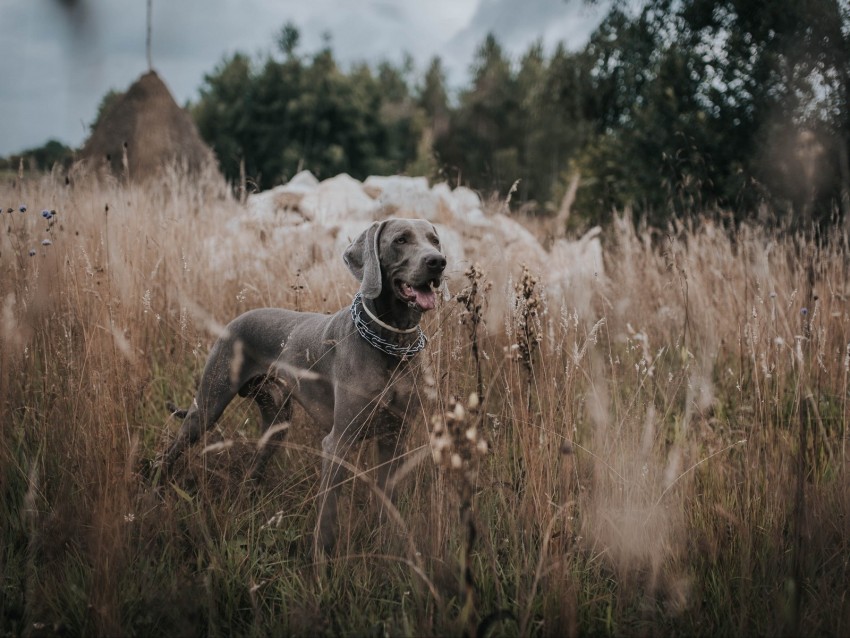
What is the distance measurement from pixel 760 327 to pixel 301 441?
8.08 ft

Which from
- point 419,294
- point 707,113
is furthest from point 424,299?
point 707,113

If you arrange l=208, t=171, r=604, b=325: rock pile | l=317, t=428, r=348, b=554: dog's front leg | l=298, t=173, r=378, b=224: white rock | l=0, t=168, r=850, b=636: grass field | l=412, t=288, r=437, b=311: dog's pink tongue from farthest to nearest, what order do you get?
l=298, t=173, r=378, b=224: white rock
l=208, t=171, r=604, b=325: rock pile
l=412, t=288, r=437, b=311: dog's pink tongue
l=317, t=428, r=348, b=554: dog's front leg
l=0, t=168, r=850, b=636: grass field

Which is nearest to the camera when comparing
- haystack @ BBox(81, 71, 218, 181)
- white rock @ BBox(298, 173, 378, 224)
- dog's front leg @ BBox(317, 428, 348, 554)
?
dog's front leg @ BBox(317, 428, 348, 554)

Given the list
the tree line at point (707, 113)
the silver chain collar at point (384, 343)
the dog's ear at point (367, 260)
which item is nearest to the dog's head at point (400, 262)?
the dog's ear at point (367, 260)

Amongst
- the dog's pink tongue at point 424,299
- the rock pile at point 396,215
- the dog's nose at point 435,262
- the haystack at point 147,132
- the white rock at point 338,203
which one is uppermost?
the haystack at point 147,132

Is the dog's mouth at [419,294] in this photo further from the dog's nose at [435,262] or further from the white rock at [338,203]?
the white rock at [338,203]

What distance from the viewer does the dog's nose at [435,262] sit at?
2537 millimetres

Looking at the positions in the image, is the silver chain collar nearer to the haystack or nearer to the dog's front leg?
the dog's front leg

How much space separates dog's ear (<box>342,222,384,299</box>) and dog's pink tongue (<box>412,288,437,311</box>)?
168 millimetres

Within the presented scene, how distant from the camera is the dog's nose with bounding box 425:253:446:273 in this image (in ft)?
8.32

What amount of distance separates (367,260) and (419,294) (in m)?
0.33

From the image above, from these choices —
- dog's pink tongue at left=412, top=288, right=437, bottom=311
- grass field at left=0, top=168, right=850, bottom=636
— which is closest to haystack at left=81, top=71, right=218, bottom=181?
grass field at left=0, top=168, right=850, bottom=636

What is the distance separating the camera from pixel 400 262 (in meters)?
2.68

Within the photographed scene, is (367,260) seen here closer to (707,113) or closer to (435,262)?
(435,262)
